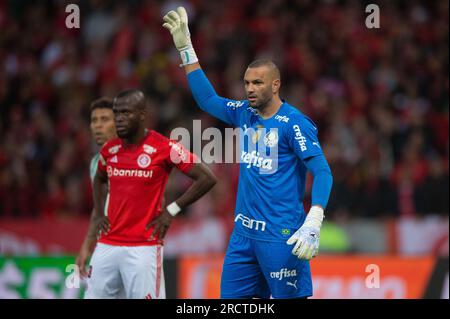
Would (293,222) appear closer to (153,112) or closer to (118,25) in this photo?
(153,112)

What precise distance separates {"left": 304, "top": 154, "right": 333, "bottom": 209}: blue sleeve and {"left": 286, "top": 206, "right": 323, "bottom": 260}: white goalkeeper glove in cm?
20

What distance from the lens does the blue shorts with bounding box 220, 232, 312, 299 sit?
7.20m

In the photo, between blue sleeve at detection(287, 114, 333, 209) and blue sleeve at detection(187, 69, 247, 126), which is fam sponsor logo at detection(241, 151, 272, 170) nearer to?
blue sleeve at detection(287, 114, 333, 209)

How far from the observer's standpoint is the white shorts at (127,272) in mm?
8094

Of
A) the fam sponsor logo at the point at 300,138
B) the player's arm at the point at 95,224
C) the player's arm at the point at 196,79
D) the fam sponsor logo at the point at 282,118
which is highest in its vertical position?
the player's arm at the point at 196,79

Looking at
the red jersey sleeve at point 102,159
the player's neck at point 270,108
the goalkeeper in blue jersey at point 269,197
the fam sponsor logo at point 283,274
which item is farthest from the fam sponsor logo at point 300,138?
the red jersey sleeve at point 102,159

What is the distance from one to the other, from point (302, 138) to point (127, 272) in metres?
2.21

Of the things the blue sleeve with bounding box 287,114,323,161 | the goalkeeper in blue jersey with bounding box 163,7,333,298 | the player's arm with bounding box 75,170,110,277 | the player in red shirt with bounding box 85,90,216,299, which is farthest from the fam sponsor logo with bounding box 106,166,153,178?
the blue sleeve with bounding box 287,114,323,161

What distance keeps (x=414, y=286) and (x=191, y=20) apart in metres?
8.86

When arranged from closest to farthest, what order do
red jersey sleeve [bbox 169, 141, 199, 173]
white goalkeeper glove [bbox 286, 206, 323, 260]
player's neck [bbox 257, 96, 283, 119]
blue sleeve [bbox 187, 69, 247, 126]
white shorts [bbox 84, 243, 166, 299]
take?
white goalkeeper glove [bbox 286, 206, 323, 260] < player's neck [bbox 257, 96, 283, 119] < blue sleeve [bbox 187, 69, 247, 126] < white shorts [bbox 84, 243, 166, 299] < red jersey sleeve [bbox 169, 141, 199, 173]

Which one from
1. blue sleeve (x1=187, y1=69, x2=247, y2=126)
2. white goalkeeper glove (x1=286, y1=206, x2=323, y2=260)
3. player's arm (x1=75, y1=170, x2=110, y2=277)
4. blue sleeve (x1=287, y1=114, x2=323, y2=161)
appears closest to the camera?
white goalkeeper glove (x1=286, y1=206, x2=323, y2=260)

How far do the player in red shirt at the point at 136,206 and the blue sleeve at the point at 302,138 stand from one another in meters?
1.27

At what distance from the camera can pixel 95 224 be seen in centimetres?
857

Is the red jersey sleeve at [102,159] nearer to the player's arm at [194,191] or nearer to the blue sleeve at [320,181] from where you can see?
the player's arm at [194,191]
